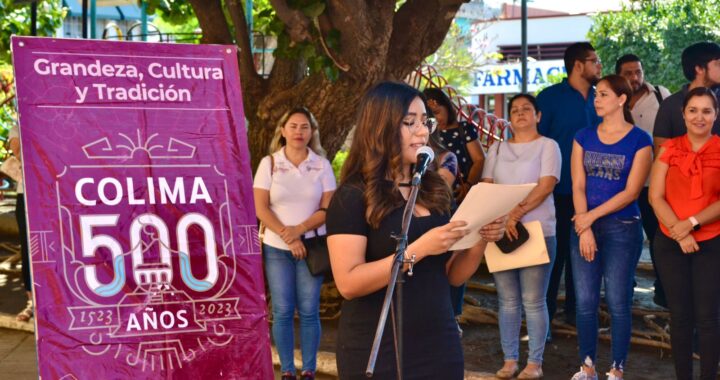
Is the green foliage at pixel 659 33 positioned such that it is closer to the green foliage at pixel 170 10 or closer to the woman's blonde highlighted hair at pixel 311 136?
the green foliage at pixel 170 10

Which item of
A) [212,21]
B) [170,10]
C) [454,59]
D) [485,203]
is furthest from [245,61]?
[454,59]

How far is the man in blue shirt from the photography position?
8289 mm

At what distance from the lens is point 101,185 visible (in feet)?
16.6

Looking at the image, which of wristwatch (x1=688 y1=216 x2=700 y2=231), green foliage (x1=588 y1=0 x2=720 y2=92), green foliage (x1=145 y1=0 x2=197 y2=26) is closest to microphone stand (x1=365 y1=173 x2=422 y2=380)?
wristwatch (x1=688 y1=216 x2=700 y2=231)

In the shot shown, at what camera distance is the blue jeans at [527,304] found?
290 inches

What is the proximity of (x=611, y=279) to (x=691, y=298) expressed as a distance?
1.89ft

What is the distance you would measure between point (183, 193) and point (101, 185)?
0.39 metres

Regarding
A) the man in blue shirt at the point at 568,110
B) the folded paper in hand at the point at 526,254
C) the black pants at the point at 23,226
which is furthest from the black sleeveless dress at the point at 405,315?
the black pants at the point at 23,226

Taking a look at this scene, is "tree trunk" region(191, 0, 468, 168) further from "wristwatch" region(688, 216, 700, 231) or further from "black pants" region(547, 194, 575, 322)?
"wristwatch" region(688, 216, 700, 231)

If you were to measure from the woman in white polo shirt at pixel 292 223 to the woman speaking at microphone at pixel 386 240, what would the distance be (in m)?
3.18

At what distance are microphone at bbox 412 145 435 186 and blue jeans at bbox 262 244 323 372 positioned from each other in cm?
353

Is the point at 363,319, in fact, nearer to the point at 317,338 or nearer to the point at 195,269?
the point at 195,269

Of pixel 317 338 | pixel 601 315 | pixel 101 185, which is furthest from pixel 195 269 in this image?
pixel 601 315

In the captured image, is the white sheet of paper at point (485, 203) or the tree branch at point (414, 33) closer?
the white sheet of paper at point (485, 203)
